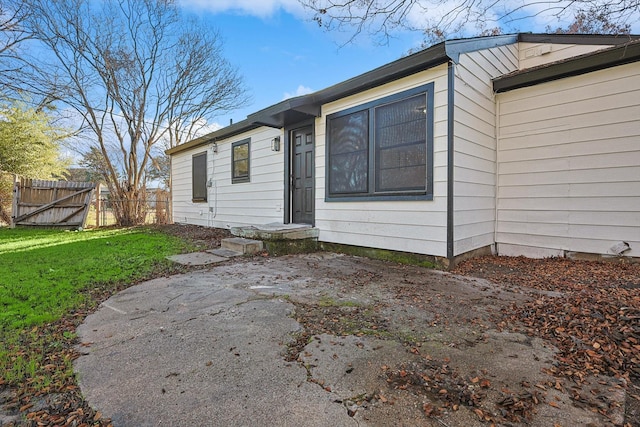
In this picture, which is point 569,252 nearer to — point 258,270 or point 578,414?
point 578,414

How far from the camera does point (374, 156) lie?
4590 millimetres

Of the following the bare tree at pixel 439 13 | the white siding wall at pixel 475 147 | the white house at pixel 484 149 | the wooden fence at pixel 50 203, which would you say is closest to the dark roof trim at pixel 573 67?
the white house at pixel 484 149

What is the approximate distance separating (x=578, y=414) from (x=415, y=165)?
3.26 m

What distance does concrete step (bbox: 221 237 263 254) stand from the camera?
192 inches

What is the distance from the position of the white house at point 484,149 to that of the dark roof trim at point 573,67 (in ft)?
0.04

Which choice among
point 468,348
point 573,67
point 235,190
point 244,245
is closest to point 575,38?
point 573,67

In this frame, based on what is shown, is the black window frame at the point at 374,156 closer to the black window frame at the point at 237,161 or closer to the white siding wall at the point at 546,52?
the black window frame at the point at 237,161

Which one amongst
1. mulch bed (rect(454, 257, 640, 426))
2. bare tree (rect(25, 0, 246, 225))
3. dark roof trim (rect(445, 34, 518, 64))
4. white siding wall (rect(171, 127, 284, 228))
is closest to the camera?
mulch bed (rect(454, 257, 640, 426))

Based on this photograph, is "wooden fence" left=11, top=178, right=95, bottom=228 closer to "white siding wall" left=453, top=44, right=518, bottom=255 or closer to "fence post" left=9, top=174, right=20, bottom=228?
"fence post" left=9, top=174, right=20, bottom=228

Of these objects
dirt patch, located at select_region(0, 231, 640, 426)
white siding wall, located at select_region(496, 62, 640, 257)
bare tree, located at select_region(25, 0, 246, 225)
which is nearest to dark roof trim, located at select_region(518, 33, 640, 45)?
white siding wall, located at select_region(496, 62, 640, 257)

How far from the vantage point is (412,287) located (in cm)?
319

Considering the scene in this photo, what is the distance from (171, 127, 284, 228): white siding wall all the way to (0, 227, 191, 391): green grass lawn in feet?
5.48

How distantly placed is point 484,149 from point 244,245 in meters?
3.87

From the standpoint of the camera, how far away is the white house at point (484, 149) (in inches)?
154
